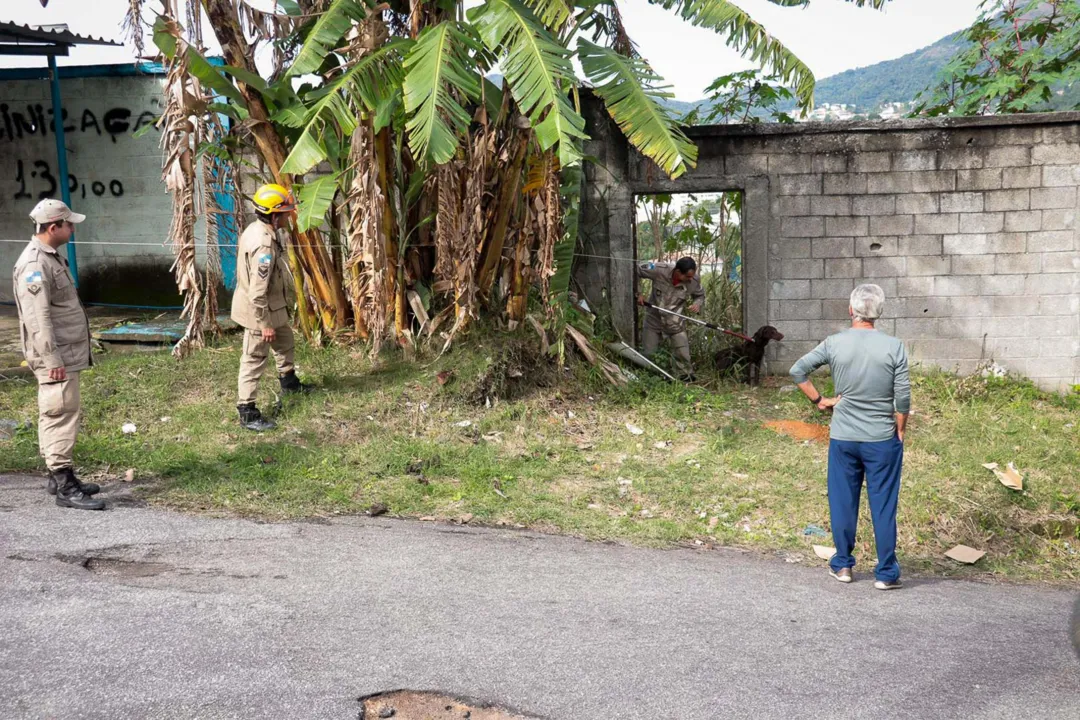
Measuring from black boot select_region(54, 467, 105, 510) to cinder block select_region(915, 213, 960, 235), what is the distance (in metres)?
7.74

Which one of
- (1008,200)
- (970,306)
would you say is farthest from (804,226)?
(1008,200)

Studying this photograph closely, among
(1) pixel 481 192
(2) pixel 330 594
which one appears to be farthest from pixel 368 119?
(2) pixel 330 594

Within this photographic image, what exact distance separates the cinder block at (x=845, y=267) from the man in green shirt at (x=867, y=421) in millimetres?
4567

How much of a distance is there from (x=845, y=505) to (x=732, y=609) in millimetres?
926

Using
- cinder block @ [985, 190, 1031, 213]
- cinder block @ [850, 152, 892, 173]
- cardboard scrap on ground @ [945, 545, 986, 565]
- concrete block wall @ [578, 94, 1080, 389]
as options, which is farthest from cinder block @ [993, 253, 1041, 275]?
cardboard scrap on ground @ [945, 545, 986, 565]

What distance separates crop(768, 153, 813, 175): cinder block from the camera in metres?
9.09

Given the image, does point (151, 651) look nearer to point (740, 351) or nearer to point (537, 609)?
point (537, 609)

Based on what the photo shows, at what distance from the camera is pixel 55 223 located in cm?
547

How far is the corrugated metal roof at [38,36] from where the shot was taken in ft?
31.9

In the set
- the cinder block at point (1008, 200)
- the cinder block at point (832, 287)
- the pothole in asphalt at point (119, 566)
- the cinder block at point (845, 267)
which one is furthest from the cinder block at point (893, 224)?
the pothole in asphalt at point (119, 566)

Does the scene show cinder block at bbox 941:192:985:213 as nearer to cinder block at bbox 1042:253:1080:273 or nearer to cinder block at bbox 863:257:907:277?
cinder block at bbox 863:257:907:277

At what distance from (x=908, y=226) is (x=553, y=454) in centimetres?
466

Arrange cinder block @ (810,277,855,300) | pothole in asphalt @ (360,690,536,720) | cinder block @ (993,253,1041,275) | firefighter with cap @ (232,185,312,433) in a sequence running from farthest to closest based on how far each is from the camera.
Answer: cinder block @ (810,277,855,300) < cinder block @ (993,253,1041,275) < firefighter with cap @ (232,185,312,433) < pothole in asphalt @ (360,690,536,720)

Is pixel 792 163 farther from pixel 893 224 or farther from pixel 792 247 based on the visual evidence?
pixel 893 224
